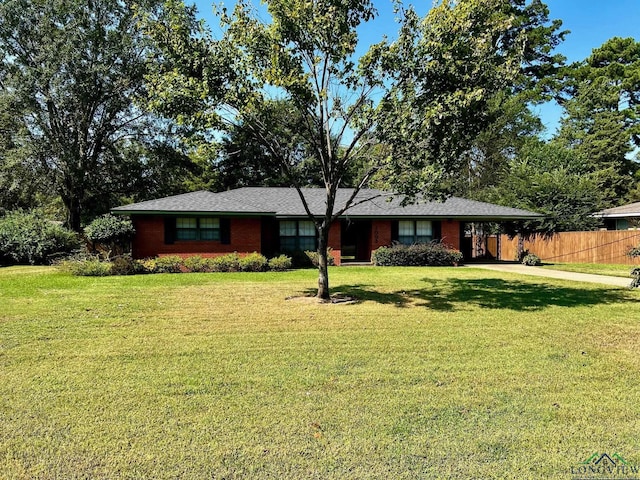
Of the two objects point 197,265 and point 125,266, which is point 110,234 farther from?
point 197,265

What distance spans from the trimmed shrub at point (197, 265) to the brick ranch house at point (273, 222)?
1.32 meters

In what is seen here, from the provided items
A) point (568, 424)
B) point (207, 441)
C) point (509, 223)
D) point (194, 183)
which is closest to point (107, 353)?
point (207, 441)

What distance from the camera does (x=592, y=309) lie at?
9164mm

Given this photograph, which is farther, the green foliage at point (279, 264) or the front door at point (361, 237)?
the front door at point (361, 237)

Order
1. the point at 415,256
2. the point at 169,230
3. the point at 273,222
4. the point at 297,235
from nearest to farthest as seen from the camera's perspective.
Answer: the point at 169,230
the point at 415,256
the point at 297,235
the point at 273,222

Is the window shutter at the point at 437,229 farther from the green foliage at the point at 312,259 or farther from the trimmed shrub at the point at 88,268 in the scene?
the trimmed shrub at the point at 88,268

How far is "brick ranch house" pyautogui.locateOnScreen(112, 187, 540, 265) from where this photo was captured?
18.4 meters

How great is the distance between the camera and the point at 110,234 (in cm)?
1739

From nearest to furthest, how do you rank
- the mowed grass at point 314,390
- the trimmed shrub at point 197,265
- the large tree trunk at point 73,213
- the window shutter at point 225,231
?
the mowed grass at point 314,390
the trimmed shrub at point 197,265
the window shutter at point 225,231
the large tree trunk at point 73,213

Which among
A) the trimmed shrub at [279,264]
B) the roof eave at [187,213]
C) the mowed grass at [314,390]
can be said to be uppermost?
the roof eave at [187,213]

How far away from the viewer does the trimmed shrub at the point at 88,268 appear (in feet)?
49.5

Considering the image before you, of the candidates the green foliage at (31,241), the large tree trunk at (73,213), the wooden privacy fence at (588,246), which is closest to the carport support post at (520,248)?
the wooden privacy fence at (588,246)

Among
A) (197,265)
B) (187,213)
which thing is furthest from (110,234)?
(197,265)

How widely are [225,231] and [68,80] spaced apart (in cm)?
1496
